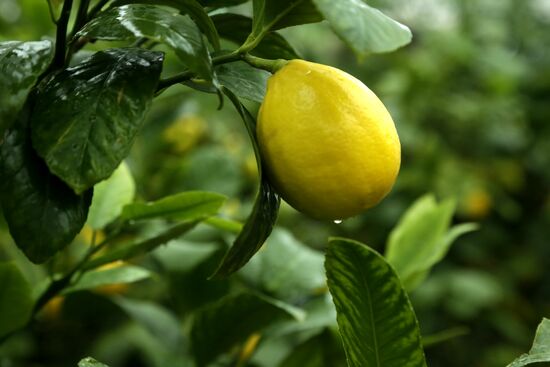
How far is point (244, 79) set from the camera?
1.79ft

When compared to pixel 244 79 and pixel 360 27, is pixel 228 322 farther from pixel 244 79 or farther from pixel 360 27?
pixel 360 27

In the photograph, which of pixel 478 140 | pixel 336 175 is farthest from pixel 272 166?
pixel 478 140

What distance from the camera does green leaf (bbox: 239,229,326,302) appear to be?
34.8 inches

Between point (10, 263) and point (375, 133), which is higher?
point (375, 133)

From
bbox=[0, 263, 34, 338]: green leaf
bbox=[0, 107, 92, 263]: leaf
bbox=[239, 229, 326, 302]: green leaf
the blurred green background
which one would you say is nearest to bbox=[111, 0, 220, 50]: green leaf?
bbox=[0, 107, 92, 263]: leaf

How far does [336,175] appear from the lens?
0.46m

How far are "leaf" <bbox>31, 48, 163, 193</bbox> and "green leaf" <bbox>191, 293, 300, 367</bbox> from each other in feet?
0.99

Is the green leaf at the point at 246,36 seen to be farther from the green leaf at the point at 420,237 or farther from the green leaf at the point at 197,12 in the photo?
the green leaf at the point at 420,237

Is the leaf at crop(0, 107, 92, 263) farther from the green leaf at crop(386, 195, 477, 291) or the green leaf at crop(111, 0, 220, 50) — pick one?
the green leaf at crop(386, 195, 477, 291)

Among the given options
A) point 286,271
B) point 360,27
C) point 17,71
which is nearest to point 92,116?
point 17,71

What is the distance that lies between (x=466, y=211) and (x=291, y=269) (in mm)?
1291

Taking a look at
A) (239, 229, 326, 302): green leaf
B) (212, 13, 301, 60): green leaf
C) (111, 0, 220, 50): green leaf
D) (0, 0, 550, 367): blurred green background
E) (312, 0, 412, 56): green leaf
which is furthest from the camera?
(0, 0, 550, 367): blurred green background

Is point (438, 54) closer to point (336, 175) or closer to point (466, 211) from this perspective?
point (466, 211)

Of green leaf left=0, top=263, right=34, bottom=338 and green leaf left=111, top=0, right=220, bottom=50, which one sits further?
green leaf left=0, top=263, right=34, bottom=338
